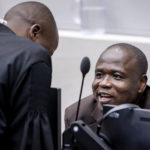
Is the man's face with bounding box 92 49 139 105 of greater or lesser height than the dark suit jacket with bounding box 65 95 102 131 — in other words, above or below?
above

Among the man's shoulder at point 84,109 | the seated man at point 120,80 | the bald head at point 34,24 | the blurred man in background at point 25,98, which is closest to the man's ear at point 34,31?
the bald head at point 34,24

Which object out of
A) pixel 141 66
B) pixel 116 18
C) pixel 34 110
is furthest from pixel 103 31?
pixel 34 110

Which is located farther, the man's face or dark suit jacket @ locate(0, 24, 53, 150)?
the man's face

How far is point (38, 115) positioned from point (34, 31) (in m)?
0.43

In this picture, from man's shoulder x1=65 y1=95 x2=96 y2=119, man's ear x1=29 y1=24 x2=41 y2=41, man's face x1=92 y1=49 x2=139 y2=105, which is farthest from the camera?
man's shoulder x1=65 y1=95 x2=96 y2=119

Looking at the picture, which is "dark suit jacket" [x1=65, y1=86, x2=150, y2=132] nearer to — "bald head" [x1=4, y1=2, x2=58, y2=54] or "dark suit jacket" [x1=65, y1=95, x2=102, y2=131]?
"dark suit jacket" [x1=65, y1=95, x2=102, y2=131]

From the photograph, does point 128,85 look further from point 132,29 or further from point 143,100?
point 132,29

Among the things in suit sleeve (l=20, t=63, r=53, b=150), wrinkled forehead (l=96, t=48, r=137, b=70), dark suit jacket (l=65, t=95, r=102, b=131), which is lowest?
dark suit jacket (l=65, t=95, r=102, b=131)

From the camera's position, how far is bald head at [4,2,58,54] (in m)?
1.70

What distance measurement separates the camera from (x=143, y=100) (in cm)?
198

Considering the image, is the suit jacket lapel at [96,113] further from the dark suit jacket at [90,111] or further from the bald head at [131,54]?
the bald head at [131,54]

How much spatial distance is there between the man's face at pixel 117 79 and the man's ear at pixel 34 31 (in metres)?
0.37

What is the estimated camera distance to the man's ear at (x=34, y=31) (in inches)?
66.3

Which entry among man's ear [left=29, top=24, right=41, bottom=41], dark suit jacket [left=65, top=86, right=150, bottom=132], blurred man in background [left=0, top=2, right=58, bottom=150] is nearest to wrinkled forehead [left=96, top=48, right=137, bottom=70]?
dark suit jacket [left=65, top=86, right=150, bottom=132]
